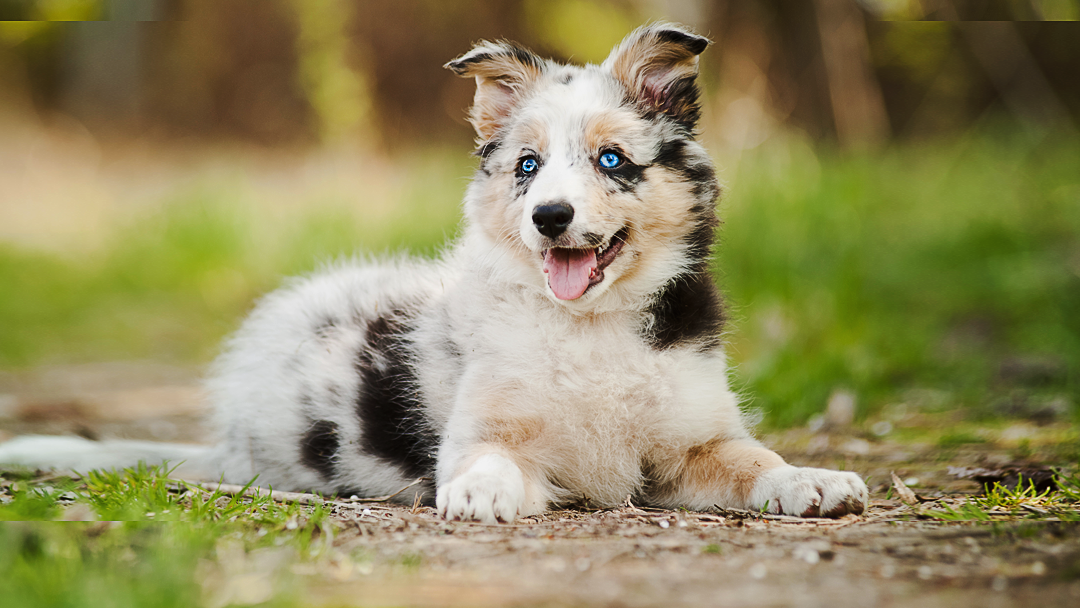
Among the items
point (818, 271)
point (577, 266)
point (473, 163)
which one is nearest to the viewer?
point (577, 266)

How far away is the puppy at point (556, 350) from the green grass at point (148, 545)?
0.51 meters

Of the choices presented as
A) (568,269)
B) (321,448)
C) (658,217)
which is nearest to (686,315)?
(658,217)

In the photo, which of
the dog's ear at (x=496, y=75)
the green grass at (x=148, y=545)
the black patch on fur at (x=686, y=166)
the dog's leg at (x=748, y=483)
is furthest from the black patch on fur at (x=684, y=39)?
the green grass at (x=148, y=545)

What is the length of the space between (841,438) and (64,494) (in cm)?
371

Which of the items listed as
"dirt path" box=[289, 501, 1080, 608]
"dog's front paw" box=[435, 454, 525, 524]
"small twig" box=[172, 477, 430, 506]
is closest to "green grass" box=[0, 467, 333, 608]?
"small twig" box=[172, 477, 430, 506]

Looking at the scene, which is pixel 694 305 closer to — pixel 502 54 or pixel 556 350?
pixel 556 350

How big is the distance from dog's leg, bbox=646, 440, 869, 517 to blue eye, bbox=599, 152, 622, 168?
1090mm

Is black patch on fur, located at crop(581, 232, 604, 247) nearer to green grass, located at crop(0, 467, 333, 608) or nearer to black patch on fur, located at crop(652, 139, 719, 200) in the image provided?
black patch on fur, located at crop(652, 139, 719, 200)

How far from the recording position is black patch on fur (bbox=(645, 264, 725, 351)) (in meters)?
3.24

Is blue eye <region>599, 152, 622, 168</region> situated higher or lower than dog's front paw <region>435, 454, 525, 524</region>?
higher

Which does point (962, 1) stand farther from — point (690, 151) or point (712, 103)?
point (690, 151)

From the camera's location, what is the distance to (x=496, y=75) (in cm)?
365

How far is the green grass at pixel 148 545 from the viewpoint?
205 centimetres

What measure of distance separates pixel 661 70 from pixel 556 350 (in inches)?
48.8
